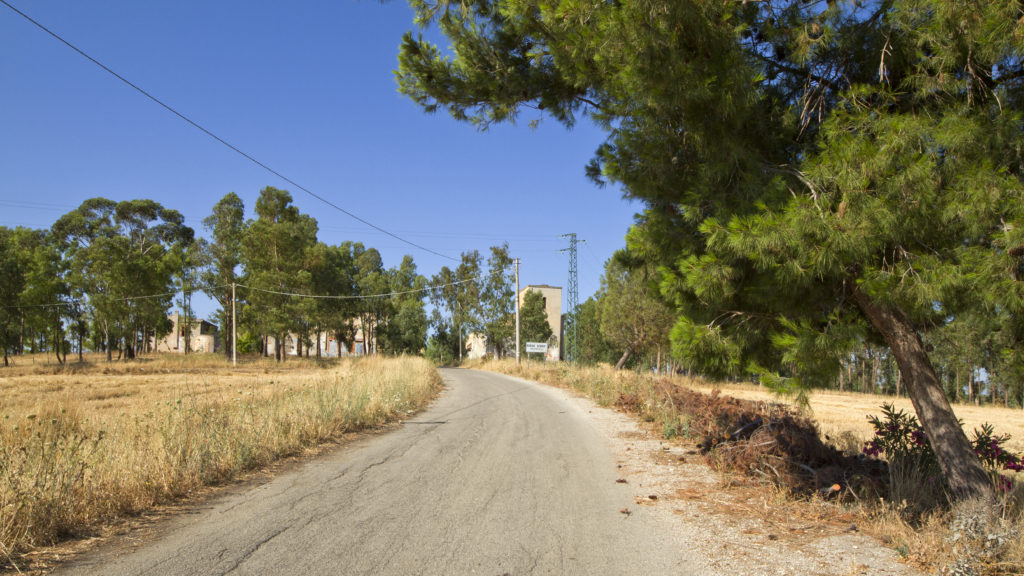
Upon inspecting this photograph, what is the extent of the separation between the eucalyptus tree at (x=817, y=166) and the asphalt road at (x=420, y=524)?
1785 mm

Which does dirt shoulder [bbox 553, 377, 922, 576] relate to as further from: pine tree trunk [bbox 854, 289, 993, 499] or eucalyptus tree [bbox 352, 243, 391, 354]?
eucalyptus tree [bbox 352, 243, 391, 354]

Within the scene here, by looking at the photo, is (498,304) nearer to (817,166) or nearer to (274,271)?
(274,271)

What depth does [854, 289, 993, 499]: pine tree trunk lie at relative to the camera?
4.20 m

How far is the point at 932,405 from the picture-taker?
14.5ft

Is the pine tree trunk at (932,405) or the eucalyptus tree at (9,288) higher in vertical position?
the eucalyptus tree at (9,288)

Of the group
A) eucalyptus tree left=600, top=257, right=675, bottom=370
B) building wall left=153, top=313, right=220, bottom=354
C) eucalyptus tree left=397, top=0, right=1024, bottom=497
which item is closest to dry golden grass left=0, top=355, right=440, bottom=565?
Answer: eucalyptus tree left=397, top=0, right=1024, bottom=497

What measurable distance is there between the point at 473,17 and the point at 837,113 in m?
4.03

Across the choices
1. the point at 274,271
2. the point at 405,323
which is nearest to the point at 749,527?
the point at 274,271

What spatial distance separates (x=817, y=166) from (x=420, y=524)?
13.8 ft

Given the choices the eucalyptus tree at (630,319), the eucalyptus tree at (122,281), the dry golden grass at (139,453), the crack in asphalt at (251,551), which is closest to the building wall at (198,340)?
the eucalyptus tree at (122,281)

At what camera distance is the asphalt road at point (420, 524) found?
351 centimetres

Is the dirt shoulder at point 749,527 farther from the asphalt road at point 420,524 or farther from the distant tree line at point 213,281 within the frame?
the distant tree line at point 213,281

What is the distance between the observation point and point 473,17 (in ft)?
19.9

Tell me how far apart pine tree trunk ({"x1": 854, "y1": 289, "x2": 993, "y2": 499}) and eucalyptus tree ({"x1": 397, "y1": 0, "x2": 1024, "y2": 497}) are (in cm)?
1
